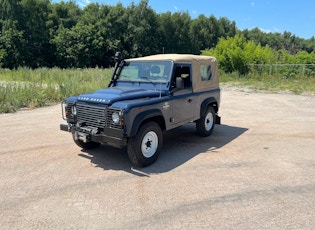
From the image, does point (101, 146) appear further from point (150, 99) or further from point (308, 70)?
point (308, 70)

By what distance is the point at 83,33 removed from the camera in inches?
1906

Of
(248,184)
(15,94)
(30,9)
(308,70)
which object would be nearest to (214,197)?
(248,184)

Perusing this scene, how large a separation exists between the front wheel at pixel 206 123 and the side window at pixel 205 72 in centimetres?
76

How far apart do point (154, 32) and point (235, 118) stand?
2157 inches

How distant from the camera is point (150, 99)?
206 inches

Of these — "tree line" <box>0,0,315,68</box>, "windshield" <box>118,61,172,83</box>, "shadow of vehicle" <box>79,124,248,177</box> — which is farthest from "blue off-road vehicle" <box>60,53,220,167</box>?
"tree line" <box>0,0,315,68</box>

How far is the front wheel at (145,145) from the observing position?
4.92 metres

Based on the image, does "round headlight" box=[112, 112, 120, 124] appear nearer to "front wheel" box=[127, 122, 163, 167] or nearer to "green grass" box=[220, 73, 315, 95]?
"front wheel" box=[127, 122, 163, 167]

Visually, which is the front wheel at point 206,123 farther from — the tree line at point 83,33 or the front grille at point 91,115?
the tree line at point 83,33

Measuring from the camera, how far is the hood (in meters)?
4.99

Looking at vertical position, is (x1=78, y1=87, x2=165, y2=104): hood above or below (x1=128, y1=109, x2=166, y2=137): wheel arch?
above

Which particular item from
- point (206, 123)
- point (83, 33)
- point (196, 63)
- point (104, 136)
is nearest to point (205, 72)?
point (196, 63)

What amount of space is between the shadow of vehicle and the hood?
1245 millimetres

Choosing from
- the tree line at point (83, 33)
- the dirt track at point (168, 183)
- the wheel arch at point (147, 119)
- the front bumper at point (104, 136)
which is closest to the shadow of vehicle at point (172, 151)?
the dirt track at point (168, 183)
